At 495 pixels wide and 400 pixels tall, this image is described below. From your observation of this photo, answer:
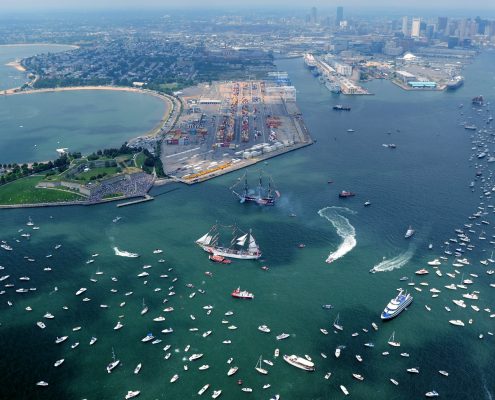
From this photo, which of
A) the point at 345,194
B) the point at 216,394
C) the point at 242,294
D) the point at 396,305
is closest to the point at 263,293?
the point at 242,294

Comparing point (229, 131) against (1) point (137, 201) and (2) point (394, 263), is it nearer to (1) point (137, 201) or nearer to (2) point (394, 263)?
(1) point (137, 201)

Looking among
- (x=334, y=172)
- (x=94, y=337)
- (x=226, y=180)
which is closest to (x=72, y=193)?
(x=226, y=180)

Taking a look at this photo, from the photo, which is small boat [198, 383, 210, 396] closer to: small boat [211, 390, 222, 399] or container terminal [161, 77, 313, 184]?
small boat [211, 390, 222, 399]

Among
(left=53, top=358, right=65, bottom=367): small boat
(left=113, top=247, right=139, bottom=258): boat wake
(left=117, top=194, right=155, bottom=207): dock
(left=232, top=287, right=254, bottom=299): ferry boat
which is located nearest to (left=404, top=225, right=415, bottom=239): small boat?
(left=232, top=287, right=254, bottom=299): ferry boat

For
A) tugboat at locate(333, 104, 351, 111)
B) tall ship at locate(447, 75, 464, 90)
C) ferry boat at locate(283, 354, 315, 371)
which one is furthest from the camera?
tall ship at locate(447, 75, 464, 90)

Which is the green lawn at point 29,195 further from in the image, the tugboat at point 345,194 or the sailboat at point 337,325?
the sailboat at point 337,325

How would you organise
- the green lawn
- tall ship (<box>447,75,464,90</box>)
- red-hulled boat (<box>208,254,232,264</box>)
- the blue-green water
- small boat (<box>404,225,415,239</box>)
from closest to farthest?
Result: the blue-green water, red-hulled boat (<box>208,254,232,264</box>), small boat (<box>404,225,415,239</box>), the green lawn, tall ship (<box>447,75,464,90</box>)
